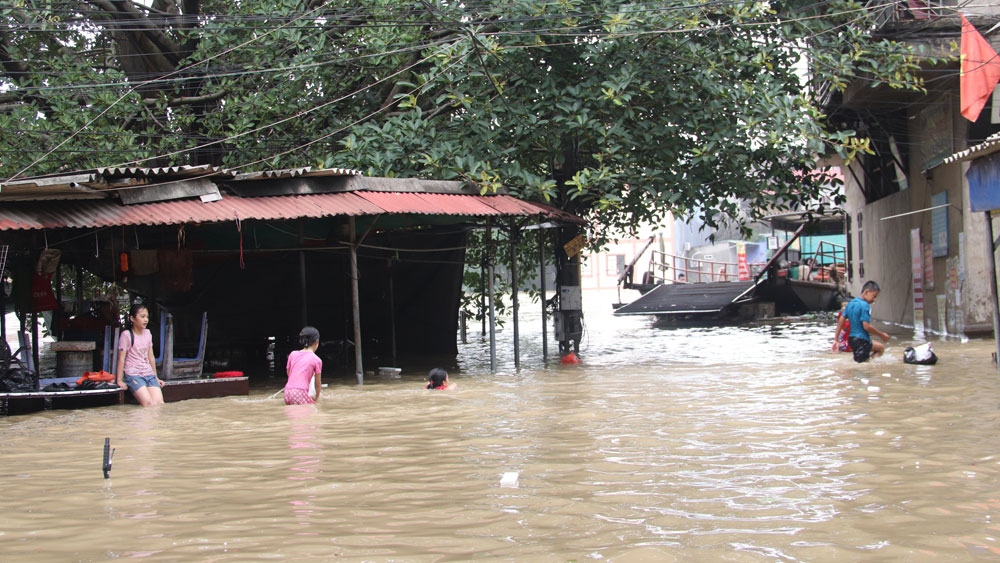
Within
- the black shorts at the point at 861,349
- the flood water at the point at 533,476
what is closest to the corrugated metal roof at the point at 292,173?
the flood water at the point at 533,476

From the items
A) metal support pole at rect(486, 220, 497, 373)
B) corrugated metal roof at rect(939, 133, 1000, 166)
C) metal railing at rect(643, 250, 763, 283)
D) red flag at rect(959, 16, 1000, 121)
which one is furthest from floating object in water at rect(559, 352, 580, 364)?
metal railing at rect(643, 250, 763, 283)

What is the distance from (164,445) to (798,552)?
5177 mm

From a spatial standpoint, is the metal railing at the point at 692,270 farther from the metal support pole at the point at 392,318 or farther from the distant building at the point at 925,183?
the metal support pole at the point at 392,318

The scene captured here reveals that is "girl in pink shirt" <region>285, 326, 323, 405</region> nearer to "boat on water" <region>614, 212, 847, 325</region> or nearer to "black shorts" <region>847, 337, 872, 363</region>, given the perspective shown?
"black shorts" <region>847, 337, 872, 363</region>

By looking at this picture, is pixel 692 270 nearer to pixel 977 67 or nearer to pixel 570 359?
pixel 570 359

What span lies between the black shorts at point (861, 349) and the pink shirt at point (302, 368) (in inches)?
287

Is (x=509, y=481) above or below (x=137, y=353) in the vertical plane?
below

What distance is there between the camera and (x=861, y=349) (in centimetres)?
1218

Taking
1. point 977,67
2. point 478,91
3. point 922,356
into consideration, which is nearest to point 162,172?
point 478,91

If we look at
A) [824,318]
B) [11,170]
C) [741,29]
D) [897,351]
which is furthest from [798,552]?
[824,318]

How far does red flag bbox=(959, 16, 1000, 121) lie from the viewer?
12.2 metres

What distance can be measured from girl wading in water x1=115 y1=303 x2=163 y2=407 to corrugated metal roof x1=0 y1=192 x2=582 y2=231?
121 centimetres

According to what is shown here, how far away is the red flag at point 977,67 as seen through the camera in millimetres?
12188

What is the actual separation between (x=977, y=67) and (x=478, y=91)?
7.11 m
